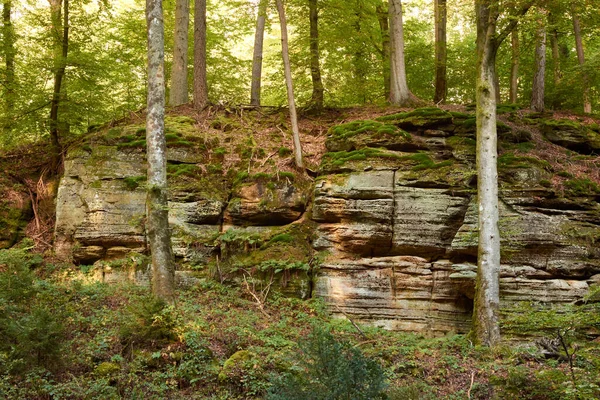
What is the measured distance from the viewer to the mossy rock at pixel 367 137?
10977 mm

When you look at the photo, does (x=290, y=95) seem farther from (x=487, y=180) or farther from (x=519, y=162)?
(x=519, y=162)

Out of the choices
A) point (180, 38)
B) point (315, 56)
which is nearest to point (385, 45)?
point (315, 56)

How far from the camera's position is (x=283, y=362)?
639 cm

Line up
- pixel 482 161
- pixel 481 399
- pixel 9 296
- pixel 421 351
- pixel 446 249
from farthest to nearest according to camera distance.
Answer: pixel 446 249 < pixel 482 161 < pixel 421 351 < pixel 9 296 < pixel 481 399

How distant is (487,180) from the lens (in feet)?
28.7

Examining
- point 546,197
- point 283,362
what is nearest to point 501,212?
point 546,197

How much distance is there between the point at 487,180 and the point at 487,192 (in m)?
0.24

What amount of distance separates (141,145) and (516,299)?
31.5 ft

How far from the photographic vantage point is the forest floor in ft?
15.9

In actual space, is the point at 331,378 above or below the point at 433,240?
below

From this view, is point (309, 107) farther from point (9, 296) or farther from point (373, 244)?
point (9, 296)

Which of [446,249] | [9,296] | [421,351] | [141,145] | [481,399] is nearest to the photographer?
[481,399]

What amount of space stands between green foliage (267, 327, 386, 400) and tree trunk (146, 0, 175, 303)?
4.00 meters

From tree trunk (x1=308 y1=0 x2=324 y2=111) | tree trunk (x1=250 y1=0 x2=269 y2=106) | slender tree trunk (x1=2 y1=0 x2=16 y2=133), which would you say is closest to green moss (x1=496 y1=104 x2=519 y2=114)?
tree trunk (x1=308 y1=0 x2=324 y2=111)
